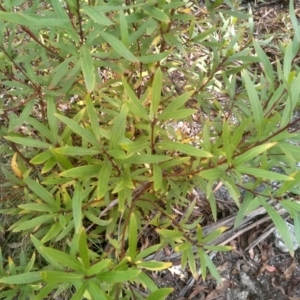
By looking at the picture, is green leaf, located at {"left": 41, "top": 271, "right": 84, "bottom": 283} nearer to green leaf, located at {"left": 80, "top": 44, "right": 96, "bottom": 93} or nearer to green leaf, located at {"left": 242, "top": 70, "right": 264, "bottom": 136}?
green leaf, located at {"left": 80, "top": 44, "right": 96, "bottom": 93}

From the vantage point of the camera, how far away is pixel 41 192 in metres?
1.60

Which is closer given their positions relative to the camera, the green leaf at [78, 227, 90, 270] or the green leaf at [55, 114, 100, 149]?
the green leaf at [78, 227, 90, 270]

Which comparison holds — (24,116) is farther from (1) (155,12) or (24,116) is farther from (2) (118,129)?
(1) (155,12)

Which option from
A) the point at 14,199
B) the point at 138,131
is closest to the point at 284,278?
the point at 138,131

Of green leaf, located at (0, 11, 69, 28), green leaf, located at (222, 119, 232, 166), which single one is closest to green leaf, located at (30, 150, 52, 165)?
green leaf, located at (0, 11, 69, 28)

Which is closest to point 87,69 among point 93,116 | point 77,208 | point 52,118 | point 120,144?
point 93,116

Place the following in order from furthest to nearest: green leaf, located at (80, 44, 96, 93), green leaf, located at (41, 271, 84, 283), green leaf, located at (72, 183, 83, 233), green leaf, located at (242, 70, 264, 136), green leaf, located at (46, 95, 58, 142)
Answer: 1. green leaf, located at (46, 95, 58, 142)
2. green leaf, located at (72, 183, 83, 233)
3. green leaf, located at (242, 70, 264, 136)
4. green leaf, located at (80, 44, 96, 93)
5. green leaf, located at (41, 271, 84, 283)

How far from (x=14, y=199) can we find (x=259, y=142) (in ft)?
4.24

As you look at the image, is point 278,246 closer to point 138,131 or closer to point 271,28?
point 138,131

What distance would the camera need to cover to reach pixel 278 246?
2.38 m

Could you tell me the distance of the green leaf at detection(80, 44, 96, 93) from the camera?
1.15m

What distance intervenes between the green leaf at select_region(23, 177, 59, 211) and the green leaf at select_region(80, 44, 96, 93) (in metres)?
0.57

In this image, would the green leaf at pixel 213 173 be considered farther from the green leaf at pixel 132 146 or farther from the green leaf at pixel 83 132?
the green leaf at pixel 83 132

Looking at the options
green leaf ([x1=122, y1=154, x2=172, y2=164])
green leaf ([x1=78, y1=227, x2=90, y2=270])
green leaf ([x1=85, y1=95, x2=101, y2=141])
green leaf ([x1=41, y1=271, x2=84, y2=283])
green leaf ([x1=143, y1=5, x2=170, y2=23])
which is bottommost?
green leaf ([x1=41, y1=271, x2=84, y2=283])
